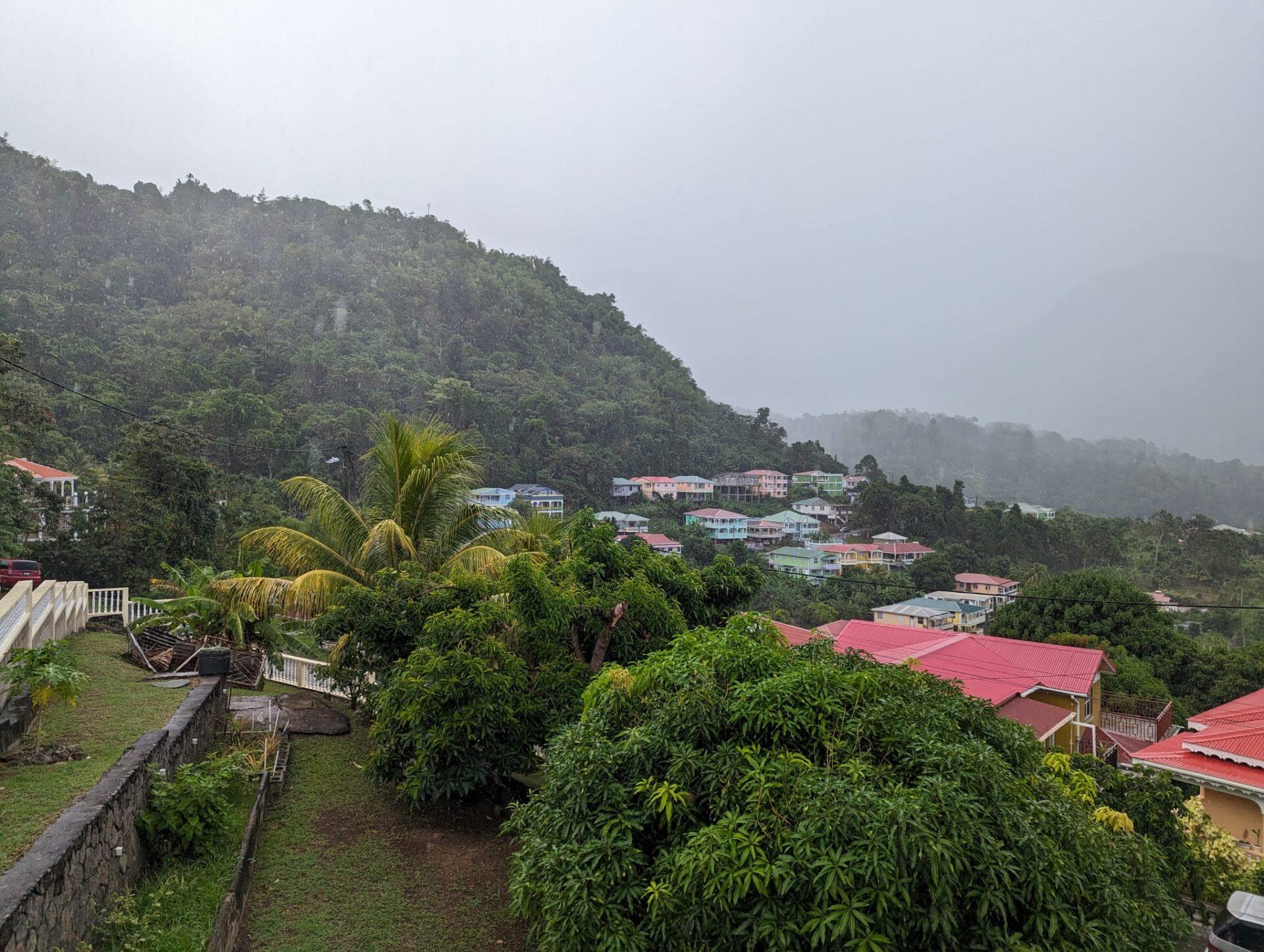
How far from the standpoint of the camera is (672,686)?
4820 millimetres

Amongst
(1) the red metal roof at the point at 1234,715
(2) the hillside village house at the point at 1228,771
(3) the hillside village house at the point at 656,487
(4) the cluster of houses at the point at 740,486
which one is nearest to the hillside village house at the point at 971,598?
(3) the hillside village house at the point at 656,487

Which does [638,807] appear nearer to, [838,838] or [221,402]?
[838,838]

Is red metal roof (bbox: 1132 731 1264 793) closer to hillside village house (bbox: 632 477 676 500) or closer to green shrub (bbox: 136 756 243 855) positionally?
green shrub (bbox: 136 756 243 855)

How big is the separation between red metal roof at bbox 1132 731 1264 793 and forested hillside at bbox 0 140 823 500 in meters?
25.4

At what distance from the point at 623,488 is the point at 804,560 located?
56.1ft

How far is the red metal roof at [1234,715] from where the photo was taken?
1168 centimetres

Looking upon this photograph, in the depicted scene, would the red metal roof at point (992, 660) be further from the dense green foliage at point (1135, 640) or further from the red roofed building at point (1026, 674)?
the dense green foliage at point (1135, 640)

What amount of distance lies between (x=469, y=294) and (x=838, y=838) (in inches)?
3084

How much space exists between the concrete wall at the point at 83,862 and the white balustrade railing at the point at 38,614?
132cm

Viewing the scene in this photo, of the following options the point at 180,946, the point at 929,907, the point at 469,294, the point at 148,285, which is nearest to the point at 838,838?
the point at 929,907

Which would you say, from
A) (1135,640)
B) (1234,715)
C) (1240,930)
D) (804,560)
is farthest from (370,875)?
(804,560)

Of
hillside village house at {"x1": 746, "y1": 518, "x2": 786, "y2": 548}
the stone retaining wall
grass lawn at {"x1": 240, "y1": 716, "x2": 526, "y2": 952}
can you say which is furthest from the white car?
hillside village house at {"x1": 746, "y1": 518, "x2": 786, "y2": 548}

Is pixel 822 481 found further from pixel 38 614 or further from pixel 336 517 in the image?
pixel 38 614

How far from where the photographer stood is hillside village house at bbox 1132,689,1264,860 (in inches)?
387
